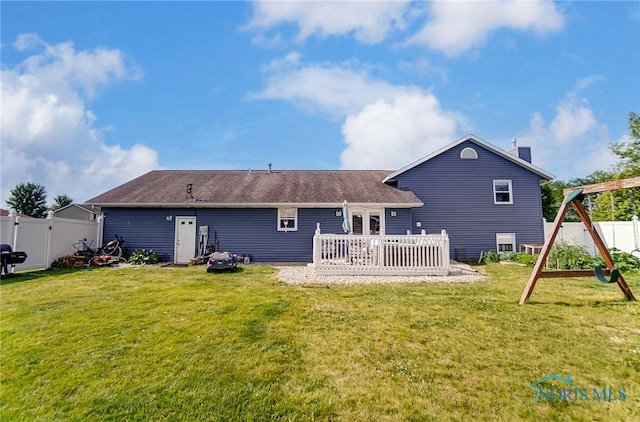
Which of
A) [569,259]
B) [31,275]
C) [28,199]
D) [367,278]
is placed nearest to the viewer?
[367,278]

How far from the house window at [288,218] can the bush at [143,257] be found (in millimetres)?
5460

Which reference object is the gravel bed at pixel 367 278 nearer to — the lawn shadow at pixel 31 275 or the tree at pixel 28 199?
the lawn shadow at pixel 31 275

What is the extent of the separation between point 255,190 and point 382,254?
7.25 m

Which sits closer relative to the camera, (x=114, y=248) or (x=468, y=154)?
(x=114, y=248)

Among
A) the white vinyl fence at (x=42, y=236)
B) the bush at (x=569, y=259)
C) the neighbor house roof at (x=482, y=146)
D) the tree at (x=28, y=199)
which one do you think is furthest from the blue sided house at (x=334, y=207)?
the tree at (x=28, y=199)

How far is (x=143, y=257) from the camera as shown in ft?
39.2

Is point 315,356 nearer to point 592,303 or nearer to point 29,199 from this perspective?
point 592,303

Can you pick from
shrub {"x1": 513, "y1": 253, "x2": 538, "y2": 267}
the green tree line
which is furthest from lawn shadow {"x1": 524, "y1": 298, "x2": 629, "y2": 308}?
the green tree line

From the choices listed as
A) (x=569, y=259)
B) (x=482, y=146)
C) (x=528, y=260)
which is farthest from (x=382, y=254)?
(x=482, y=146)

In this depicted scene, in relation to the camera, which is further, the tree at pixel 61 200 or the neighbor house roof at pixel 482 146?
the tree at pixel 61 200

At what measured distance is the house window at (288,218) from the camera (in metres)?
12.8

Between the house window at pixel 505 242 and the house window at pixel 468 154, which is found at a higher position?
the house window at pixel 468 154

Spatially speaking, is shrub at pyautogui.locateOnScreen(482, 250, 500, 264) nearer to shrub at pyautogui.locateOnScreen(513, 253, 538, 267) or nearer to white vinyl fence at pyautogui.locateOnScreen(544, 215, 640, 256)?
shrub at pyautogui.locateOnScreen(513, 253, 538, 267)

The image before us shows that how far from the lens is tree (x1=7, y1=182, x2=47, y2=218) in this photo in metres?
35.4
